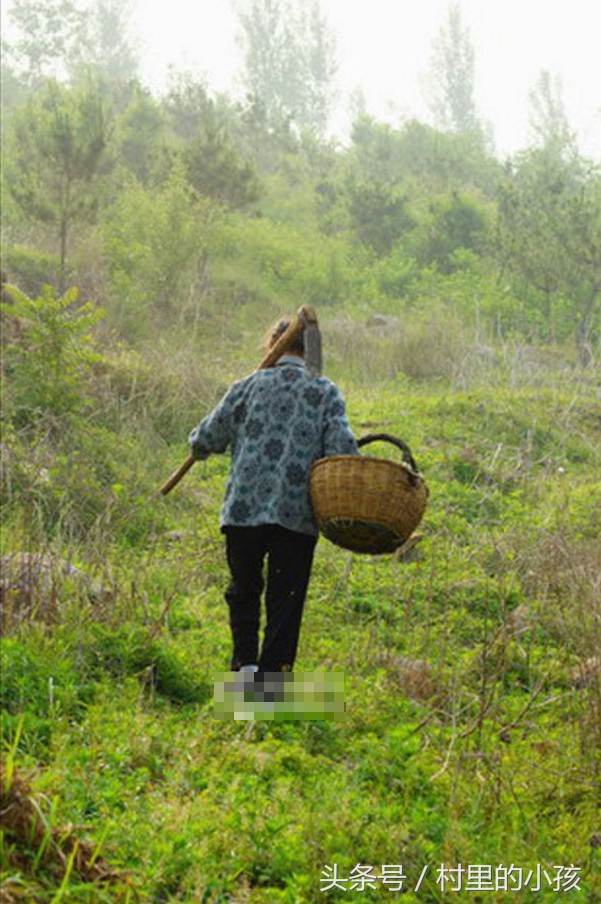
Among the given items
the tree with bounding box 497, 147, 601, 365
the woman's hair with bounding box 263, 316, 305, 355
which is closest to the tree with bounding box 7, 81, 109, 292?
the tree with bounding box 497, 147, 601, 365

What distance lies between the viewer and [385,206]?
28344mm

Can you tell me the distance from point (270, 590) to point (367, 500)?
2.29 ft

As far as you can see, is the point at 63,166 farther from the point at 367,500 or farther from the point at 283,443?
the point at 367,500

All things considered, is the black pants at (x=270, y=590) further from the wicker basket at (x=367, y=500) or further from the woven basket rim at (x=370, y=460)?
the woven basket rim at (x=370, y=460)

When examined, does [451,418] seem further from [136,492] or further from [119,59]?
[119,59]

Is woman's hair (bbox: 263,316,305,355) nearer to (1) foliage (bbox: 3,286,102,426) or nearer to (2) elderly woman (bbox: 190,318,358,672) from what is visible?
(2) elderly woman (bbox: 190,318,358,672)

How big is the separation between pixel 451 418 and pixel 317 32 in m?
43.2

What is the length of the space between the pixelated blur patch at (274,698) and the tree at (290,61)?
47.2 meters

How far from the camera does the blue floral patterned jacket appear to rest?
4645 millimetres

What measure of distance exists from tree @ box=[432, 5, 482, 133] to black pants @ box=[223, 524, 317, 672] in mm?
51908

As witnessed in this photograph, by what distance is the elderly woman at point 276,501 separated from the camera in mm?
4660

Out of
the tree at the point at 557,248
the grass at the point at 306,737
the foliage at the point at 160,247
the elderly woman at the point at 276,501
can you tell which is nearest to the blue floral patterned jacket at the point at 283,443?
the elderly woman at the point at 276,501

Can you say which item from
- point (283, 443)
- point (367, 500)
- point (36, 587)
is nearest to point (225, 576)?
point (36, 587)

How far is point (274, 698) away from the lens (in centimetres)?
468
